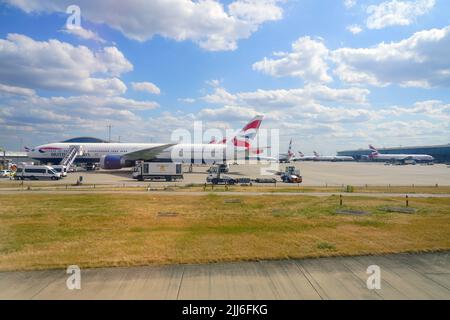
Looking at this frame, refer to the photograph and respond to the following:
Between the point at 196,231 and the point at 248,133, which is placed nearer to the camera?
the point at 196,231

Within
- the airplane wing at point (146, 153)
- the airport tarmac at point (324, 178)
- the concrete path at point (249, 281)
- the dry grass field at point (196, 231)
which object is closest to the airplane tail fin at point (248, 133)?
the airport tarmac at point (324, 178)

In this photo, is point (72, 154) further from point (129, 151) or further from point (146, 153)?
point (146, 153)

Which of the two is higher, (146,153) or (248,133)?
(248,133)

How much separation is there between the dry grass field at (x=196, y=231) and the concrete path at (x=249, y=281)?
0.90 m

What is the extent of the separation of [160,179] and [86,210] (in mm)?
30058

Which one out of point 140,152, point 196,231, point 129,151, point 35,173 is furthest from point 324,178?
point 35,173

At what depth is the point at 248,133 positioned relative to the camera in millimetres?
74375

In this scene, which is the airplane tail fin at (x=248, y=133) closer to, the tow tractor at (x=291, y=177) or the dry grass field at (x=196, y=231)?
the tow tractor at (x=291, y=177)

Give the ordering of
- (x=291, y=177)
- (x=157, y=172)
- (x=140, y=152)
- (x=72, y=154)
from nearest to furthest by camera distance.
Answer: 1. (x=157, y=172)
2. (x=291, y=177)
3. (x=140, y=152)
4. (x=72, y=154)

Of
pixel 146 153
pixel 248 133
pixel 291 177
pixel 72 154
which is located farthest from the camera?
pixel 248 133

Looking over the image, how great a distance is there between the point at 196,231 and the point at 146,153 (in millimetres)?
49039

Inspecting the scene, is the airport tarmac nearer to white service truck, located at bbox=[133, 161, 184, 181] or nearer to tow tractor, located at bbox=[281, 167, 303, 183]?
tow tractor, located at bbox=[281, 167, 303, 183]

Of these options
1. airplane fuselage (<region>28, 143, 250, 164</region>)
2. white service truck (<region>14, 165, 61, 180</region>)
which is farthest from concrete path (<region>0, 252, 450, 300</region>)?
airplane fuselage (<region>28, 143, 250, 164</region>)
